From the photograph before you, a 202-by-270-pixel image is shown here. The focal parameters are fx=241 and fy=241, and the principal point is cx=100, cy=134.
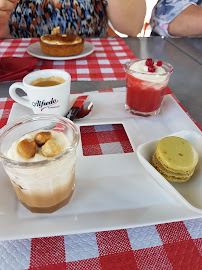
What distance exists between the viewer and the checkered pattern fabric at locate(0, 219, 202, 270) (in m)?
0.47

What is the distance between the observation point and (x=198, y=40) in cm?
173

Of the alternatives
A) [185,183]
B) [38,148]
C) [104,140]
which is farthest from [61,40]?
[185,183]

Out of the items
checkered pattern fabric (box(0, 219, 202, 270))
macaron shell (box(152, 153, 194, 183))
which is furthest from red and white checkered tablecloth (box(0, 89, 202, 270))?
macaron shell (box(152, 153, 194, 183))

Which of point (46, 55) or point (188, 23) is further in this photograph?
point (188, 23)

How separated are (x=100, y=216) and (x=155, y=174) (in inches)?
6.4

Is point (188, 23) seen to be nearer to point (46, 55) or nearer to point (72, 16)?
point (72, 16)

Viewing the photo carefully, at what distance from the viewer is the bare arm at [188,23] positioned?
1.80 meters

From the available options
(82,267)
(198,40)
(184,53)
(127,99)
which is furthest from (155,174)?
(198,40)

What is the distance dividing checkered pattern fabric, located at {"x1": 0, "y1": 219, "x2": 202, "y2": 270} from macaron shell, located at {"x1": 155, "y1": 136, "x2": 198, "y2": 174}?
14cm

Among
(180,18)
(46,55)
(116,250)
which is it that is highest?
(180,18)

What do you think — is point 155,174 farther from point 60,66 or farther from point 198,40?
point 198,40

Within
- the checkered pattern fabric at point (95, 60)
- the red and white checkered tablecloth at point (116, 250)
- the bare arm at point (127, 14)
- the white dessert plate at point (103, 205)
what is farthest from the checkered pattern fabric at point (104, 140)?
the bare arm at point (127, 14)

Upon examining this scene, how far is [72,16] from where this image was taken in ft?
5.93

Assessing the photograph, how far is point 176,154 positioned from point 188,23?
1.55 meters
